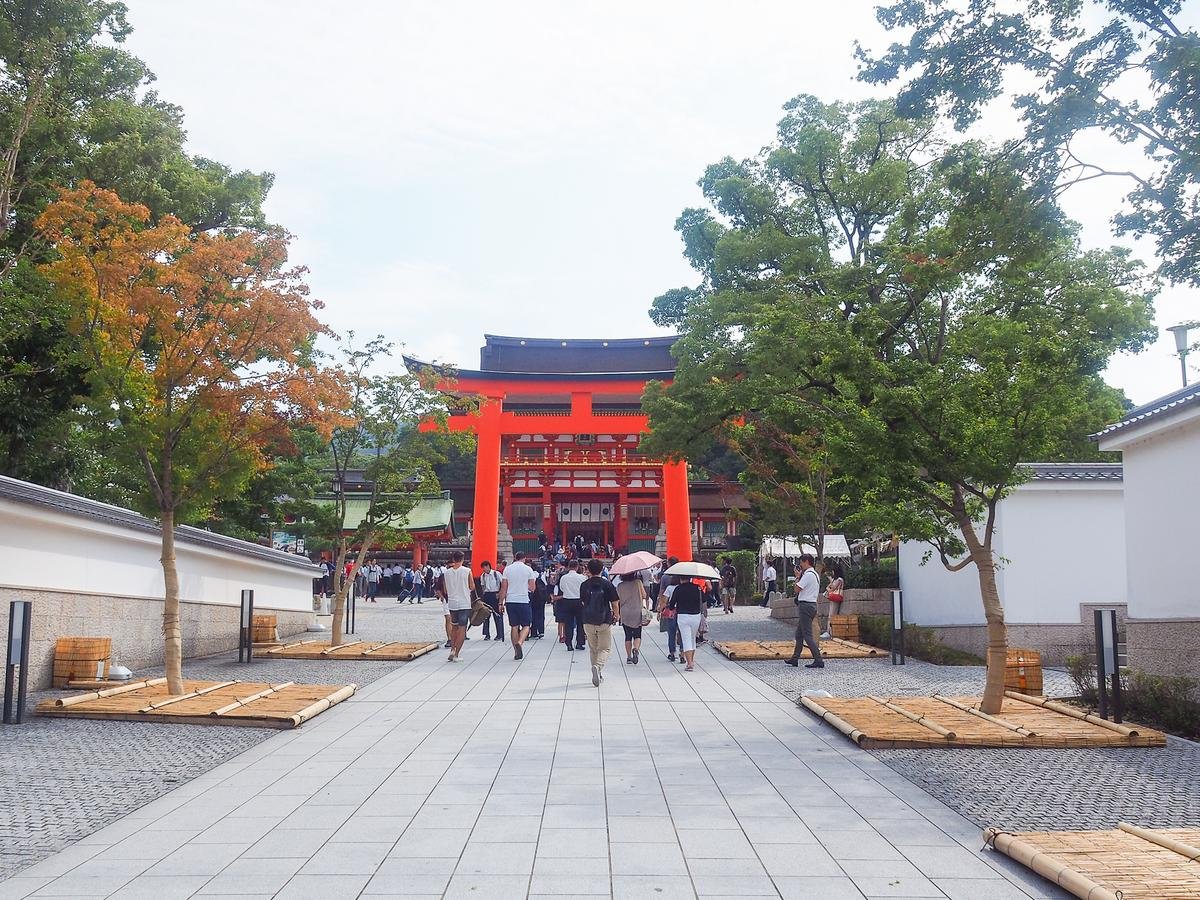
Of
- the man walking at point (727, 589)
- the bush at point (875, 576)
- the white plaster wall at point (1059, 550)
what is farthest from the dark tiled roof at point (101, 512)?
the man walking at point (727, 589)

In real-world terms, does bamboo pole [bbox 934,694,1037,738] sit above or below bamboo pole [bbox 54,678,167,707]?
below

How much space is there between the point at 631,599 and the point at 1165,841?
10.7 m

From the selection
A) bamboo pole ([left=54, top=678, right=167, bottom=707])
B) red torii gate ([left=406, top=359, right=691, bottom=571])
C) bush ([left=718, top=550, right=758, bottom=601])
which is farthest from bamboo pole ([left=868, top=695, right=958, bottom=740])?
bush ([left=718, top=550, right=758, bottom=601])

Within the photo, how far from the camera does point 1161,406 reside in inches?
419

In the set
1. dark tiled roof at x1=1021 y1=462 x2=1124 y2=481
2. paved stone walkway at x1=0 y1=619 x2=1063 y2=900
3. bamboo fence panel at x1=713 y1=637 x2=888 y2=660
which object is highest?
dark tiled roof at x1=1021 y1=462 x2=1124 y2=481

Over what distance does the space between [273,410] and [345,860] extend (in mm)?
7362

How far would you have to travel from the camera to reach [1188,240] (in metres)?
7.48

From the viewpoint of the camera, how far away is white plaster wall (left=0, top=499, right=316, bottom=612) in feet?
35.7

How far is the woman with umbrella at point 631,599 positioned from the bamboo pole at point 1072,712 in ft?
19.1

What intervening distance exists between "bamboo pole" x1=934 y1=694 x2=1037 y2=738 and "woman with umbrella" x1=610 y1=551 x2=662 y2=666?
5.38 meters

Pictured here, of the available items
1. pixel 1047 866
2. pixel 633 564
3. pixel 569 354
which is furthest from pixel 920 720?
pixel 569 354

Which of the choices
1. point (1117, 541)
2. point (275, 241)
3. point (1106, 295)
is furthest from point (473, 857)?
point (1106, 295)

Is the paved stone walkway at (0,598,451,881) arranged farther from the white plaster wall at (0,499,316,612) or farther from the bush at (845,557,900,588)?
the bush at (845,557,900,588)

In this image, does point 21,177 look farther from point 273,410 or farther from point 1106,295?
point 1106,295
